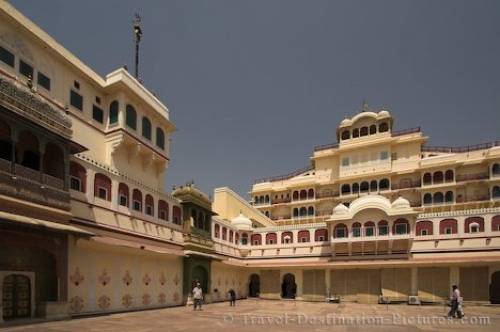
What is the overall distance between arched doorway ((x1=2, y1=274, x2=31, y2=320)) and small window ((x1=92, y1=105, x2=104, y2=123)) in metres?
12.6

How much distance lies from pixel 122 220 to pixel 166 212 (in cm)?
528

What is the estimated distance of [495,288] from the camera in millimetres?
32688

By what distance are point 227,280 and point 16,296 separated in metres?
23.2

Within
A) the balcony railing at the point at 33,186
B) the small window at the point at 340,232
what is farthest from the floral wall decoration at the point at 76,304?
the small window at the point at 340,232

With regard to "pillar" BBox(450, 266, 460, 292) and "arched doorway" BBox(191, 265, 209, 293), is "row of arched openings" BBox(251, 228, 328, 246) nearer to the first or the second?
"arched doorway" BBox(191, 265, 209, 293)

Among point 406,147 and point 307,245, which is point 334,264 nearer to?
point 307,245

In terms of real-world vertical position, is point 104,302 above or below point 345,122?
below

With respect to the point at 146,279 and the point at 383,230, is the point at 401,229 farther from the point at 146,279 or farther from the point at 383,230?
the point at 146,279

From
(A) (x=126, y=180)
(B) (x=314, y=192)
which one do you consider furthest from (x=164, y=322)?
(B) (x=314, y=192)

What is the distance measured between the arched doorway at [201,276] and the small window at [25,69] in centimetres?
1784

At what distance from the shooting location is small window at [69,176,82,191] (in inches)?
738

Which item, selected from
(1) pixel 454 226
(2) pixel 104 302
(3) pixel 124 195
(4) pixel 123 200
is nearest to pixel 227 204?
(3) pixel 124 195

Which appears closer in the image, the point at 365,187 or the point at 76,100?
the point at 76,100

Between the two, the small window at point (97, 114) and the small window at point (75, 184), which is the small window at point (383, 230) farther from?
the small window at point (75, 184)
